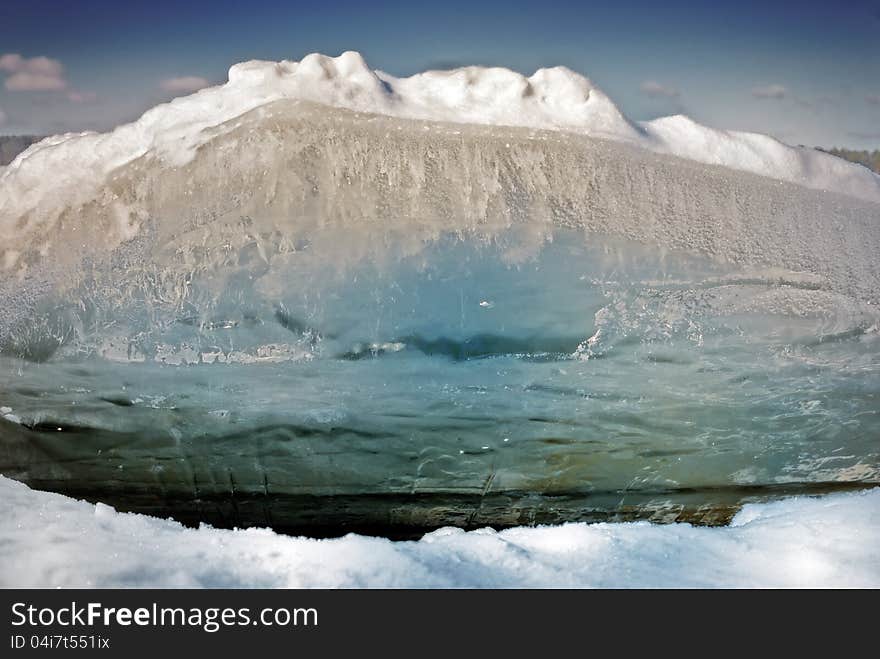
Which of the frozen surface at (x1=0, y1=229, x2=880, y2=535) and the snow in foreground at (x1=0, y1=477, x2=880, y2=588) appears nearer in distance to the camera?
the snow in foreground at (x1=0, y1=477, x2=880, y2=588)

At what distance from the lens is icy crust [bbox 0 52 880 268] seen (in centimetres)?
252

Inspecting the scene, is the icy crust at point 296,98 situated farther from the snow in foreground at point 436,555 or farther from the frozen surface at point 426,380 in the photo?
the snow in foreground at point 436,555

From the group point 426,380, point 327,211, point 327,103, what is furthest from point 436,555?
point 327,103

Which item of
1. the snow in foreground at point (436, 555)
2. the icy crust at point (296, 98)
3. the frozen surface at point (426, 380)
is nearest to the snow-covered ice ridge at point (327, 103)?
the icy crust at point (296, 98)

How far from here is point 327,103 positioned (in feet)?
8.23

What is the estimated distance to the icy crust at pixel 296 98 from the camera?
2520mm

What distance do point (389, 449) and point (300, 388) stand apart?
0.98 feet

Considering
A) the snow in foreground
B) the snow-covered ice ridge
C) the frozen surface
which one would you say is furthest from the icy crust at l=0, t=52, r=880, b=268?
the snow in foreground

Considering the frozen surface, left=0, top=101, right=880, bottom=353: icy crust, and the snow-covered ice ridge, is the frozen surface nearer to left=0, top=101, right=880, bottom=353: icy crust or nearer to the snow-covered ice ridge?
left=0, top=101, right=880, bottom=353: icy crust

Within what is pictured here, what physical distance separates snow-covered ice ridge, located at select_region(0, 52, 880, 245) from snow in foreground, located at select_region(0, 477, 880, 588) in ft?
2.96

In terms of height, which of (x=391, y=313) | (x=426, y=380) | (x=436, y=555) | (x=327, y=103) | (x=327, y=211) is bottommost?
(x=436, y=555)

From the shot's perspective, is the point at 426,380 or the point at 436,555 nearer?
the point at 436,555

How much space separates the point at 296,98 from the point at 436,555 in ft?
4.23

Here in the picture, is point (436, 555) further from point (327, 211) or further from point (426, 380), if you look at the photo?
point (327, 211)
